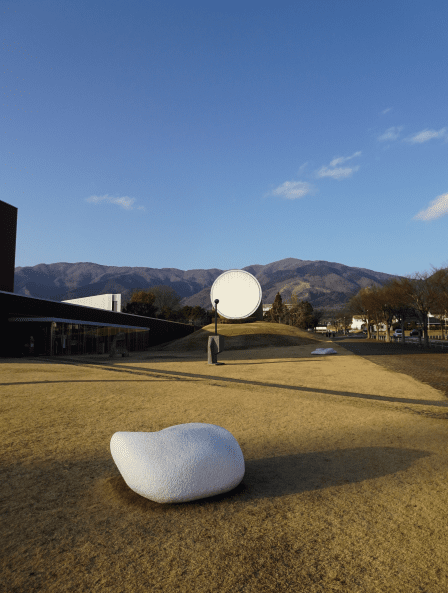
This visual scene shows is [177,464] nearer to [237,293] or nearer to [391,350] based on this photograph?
[391,350]

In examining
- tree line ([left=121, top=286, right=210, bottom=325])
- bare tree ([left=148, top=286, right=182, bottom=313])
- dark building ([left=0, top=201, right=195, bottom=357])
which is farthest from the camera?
bare tree ([left=148, top=286, right=182, bottom=313])

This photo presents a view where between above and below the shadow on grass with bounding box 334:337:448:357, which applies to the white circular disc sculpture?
above

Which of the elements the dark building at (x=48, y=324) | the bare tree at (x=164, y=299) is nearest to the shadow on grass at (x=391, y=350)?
the dark building at (x=48, y=324)

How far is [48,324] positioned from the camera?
32.9 m

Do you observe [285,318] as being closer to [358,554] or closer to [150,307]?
[150,307]

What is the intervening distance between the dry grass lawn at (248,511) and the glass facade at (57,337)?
80.0 ft

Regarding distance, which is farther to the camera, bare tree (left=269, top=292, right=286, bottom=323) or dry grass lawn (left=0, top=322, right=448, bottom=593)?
bare tree (left=269, top=292, right=286, bottom=323)

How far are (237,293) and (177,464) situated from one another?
56.8 meters

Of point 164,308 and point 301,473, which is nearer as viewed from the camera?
point 301,473

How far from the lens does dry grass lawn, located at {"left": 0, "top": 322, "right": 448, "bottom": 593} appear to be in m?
3.32

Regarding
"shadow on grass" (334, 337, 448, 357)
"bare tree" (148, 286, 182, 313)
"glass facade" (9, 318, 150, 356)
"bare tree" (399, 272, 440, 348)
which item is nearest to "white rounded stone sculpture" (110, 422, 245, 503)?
"shadow on grass" (334, 337, 448, 357)

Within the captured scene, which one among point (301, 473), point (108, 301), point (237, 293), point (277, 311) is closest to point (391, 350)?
point (237, 293)

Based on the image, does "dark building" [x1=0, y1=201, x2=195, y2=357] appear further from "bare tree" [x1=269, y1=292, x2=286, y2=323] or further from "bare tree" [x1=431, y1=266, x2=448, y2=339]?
"bare tree" [x1=269, y1=292, x2=286, y2=323]

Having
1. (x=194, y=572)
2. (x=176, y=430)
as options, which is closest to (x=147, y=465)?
(x=176, y=430)
